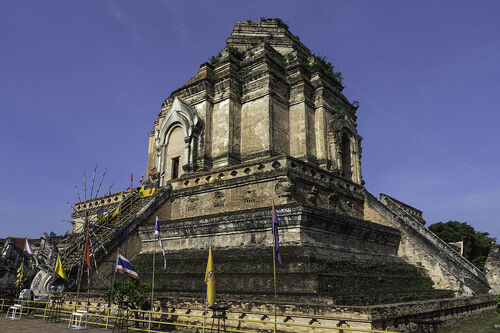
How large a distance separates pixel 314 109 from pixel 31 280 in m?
15.9

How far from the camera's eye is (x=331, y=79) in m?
23.5

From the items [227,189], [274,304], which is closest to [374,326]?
[274,304]

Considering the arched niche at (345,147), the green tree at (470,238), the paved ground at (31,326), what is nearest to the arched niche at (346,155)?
the arched niche at (345,147)

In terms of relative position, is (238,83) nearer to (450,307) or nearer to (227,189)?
(227,189)

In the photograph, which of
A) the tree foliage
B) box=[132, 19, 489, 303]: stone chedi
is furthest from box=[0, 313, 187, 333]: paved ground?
box=[132, 19, 489, 303]: stone chedi

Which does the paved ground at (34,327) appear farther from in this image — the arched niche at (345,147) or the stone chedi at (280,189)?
the arched niche at (345,147)

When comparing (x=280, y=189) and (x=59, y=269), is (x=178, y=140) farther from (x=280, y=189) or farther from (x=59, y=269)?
(x=59, y=269)

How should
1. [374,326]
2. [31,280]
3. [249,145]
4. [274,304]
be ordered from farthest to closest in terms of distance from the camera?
[249,145], [31,280], [274,304], [374,326]

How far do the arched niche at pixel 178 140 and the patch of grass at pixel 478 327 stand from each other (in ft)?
43.4

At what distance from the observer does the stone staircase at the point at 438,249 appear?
15.0m

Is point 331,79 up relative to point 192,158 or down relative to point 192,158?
up

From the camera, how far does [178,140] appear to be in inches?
850

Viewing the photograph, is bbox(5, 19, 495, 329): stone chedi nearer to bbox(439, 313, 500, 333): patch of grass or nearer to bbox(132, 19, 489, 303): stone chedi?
bbox(132, 19, 489, 303): stone chedi

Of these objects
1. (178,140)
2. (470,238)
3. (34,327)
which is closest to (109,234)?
(34,327)
